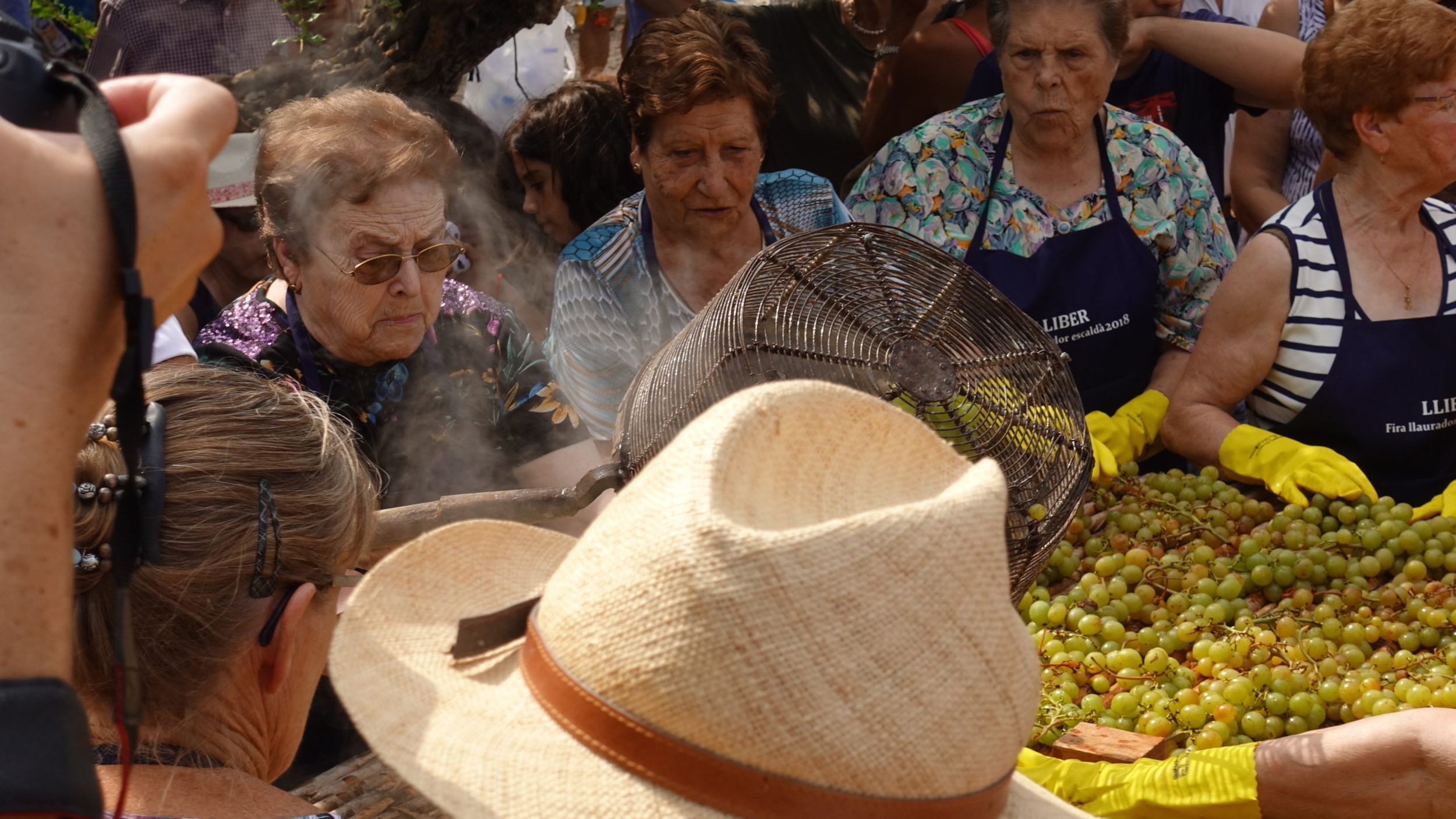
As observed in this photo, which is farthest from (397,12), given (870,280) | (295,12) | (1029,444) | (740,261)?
(1029,444)

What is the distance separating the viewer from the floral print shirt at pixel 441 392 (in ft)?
8.21

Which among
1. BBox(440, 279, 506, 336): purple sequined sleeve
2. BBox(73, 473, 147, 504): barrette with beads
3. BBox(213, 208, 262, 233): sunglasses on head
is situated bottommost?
BBox(440, 279, 506, 336): purple sequined sleeve

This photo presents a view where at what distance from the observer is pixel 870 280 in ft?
6.65

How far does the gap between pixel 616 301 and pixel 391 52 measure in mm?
912

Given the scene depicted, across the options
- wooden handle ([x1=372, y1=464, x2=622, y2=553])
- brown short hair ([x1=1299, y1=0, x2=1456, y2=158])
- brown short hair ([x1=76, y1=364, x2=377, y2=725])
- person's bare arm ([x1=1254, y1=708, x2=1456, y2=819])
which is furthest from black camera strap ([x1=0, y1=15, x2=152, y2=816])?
brown short hair ([x1=1299, y1=0, x2=1456, y2=158])

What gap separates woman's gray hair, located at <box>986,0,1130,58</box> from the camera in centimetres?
327

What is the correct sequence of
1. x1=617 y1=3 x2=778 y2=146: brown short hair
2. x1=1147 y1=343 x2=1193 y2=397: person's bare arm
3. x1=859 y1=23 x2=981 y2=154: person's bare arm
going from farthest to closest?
x1=859 y1=23 x2=981 y2=154: person's bare arm < x1=1147 y1=343 x2=1193 y2=397: person's bare arm < x1=617 y1=3 x2=778 y2=146: brown short hair

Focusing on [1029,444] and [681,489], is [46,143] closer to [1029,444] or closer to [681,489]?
[681,489]

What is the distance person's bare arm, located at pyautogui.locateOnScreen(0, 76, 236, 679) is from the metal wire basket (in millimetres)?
961

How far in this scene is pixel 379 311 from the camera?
2.48m

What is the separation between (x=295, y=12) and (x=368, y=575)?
7.52 ft

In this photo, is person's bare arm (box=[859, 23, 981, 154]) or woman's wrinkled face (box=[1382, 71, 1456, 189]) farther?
person's bare arm (box=[859, 23, 981, 154])

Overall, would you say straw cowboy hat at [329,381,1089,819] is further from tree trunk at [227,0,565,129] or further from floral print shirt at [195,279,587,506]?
tree trunk at [227,0,565,129]

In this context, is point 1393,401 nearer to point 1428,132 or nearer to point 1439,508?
point 1439,508
